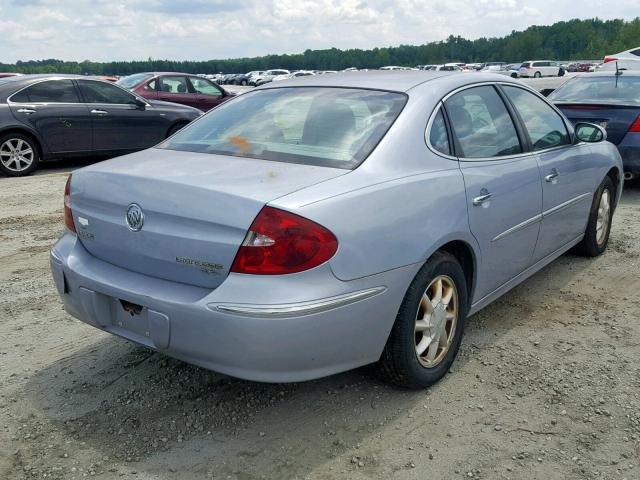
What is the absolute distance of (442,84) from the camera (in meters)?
3.62

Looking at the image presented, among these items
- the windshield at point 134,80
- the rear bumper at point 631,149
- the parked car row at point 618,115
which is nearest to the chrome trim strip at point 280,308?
the parked car row at point 618,115

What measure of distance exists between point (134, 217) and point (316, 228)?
82 centimetres

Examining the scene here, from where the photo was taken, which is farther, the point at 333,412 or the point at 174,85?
the point at 174,85

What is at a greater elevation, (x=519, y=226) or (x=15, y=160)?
(x=519, y=226)

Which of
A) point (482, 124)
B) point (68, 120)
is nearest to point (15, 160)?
point (68, 120)

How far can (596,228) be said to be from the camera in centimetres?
531

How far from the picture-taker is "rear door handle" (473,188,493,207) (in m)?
3.41

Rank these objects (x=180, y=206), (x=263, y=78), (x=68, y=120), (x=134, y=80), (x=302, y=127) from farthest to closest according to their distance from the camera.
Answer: (x=263, y=78), (x=134, y=80), (x=68, y=120), (x=302, y=127), (x=180, y=206)

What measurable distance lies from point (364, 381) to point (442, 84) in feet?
5.32

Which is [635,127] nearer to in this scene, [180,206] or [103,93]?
[180,206]

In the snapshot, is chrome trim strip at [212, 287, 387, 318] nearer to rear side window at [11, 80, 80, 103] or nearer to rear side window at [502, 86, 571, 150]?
rear side window at [502, 86, 571, 150]

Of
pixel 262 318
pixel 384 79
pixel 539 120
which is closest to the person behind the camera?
pixel 262 318

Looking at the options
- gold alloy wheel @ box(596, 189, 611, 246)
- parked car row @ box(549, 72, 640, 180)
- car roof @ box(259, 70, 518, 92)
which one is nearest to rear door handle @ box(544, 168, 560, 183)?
car roof @ box(259, 70, 518, 92)

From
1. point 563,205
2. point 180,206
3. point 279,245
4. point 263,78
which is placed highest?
point 180,206
